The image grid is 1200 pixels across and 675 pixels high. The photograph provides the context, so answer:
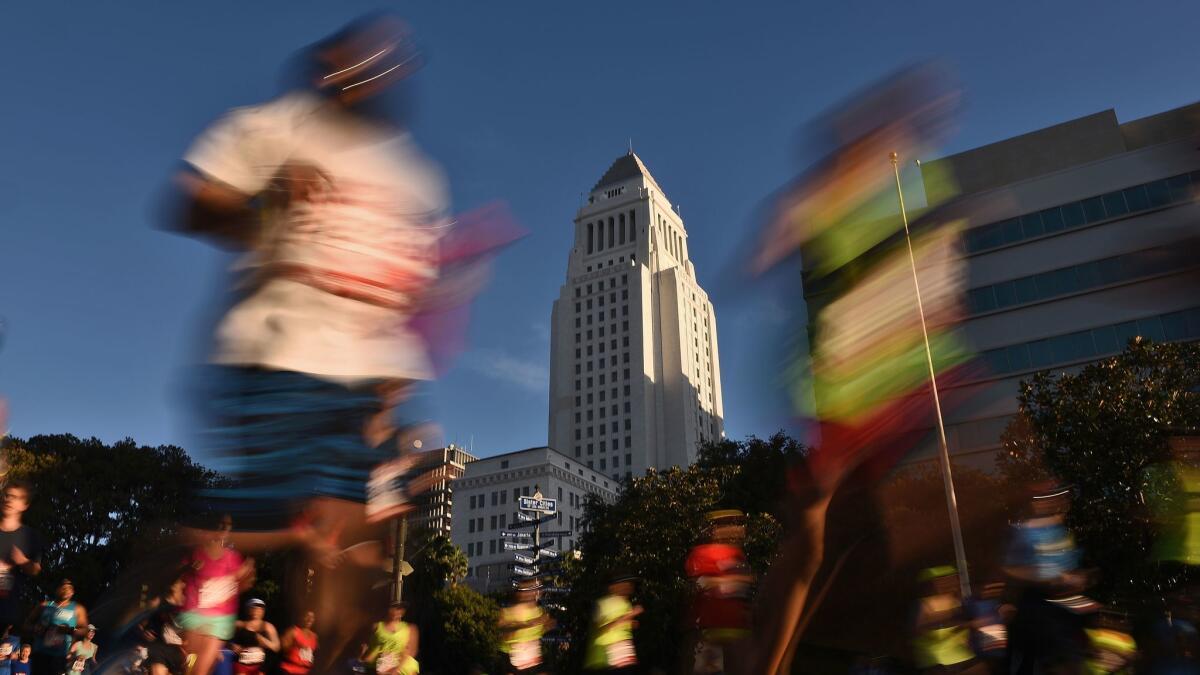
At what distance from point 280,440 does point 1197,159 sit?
3860 millimetres

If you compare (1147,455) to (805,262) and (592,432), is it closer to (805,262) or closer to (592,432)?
(805,262)

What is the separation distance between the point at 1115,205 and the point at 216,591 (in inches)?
1703

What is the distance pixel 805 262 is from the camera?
314 cm

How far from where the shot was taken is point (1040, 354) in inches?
1431

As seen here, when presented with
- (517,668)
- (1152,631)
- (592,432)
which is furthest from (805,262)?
(592,432)

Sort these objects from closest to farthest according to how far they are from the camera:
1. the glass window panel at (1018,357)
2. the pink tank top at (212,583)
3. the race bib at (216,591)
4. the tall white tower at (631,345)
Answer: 1. the pink tank top at (212,583)
2. the race bib at (216,591)
3. the glass window panel at (1018,357)
4. the tall white tower at (631,345)

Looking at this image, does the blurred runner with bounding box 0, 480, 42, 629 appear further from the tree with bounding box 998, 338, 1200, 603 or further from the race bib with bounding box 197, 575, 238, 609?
the tree with bounding box 998, 338, 1200, 603

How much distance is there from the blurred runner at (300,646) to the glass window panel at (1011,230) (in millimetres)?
41885

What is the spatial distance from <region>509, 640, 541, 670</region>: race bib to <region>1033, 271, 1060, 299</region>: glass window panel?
37.4 metres

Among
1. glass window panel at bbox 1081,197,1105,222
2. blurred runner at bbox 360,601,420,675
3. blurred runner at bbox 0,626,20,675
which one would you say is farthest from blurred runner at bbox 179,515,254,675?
glass window panel at bbox 1081,197,1105,222

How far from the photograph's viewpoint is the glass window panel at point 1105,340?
3400cm

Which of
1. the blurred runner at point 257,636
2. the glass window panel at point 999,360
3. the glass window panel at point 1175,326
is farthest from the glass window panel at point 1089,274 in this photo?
the blurred runner at point 257,636

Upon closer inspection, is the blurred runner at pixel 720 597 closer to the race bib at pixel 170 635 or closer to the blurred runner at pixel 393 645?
the blurred runner at pixel 393 645

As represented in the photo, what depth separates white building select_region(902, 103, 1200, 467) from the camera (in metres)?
34.8
